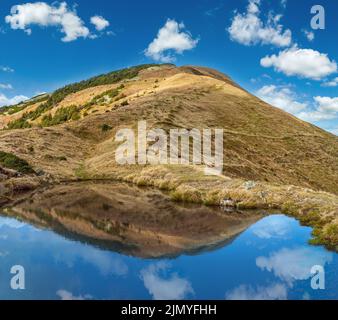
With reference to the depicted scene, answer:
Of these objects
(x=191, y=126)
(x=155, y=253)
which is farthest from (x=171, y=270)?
(x=191, y=126)

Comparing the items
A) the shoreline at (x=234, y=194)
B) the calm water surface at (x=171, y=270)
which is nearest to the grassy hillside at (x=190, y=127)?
the shoreline at (x=234, y=194)

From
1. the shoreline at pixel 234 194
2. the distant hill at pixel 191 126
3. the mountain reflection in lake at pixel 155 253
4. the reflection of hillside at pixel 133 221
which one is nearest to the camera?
the mountain reflection in lake at pixel 155 253

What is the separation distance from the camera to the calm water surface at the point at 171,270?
16281 millimetres

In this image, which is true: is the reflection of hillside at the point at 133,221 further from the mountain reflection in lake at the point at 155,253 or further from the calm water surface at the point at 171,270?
the calm water surface at the point at 171,270

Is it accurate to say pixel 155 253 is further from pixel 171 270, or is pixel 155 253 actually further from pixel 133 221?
pixel 133 221

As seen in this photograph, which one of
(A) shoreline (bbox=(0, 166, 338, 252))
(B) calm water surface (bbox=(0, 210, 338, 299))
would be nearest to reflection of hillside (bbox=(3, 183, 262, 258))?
(B) calm water surface (bbox=(0, 210, 338, 299))

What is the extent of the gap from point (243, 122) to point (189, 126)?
19.4 m

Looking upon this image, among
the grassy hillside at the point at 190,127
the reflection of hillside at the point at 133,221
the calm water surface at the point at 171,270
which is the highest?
the grassy hillside at the point at 190,127

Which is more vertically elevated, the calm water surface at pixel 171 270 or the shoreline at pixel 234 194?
the shoreline at pixel 234 194

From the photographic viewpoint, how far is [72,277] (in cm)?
1798

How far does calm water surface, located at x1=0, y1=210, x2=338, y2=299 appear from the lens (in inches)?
641

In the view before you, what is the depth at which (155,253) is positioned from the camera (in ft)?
71.5

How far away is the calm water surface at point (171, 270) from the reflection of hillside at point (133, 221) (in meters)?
1.27

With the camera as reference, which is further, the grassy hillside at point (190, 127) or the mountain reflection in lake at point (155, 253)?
the grassy hillside at point (190, 127)
